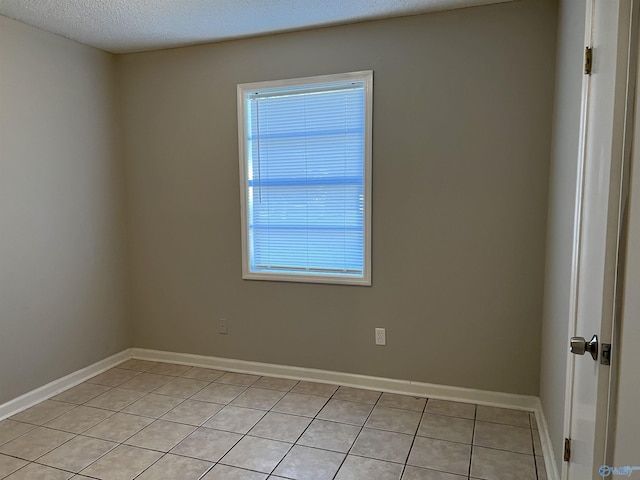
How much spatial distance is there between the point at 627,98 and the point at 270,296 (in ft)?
8.91

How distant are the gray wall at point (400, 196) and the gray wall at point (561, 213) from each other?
189mm

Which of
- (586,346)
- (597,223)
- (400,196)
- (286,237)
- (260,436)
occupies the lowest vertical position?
(260,436)

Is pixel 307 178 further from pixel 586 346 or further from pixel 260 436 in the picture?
pixel 586 346

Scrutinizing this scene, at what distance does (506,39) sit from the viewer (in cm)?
264

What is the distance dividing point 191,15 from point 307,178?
51.0 inches

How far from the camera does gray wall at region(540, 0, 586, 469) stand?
1883 millimetres

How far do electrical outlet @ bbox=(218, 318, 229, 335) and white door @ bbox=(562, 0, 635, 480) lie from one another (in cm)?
249

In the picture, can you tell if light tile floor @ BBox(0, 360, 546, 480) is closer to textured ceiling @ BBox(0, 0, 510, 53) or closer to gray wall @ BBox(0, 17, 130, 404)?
gray wall @ BBox(0, 17, 130, 404)

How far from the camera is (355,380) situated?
3.17 meters

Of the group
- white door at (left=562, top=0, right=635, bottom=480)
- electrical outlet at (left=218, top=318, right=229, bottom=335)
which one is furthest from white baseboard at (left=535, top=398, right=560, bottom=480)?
electrical outlet at (left=218, top=318, right=229, bottom=335)

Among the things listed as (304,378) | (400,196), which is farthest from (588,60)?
(304,378)

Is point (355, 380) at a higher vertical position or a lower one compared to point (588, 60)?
lower

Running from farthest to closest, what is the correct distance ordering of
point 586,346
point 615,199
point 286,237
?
1. point 286,237
2. point 586,346
3. point 615,199

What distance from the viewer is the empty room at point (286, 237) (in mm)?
2422
